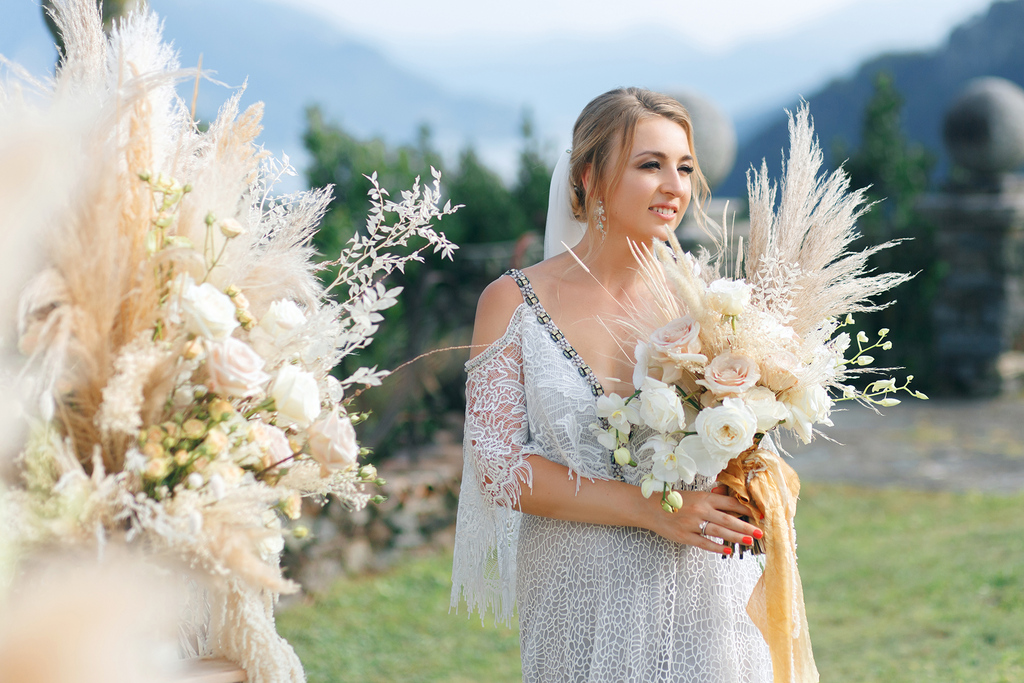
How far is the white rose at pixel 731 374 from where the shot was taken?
177 centimetres

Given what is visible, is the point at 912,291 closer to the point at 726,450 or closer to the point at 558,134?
the point at 558,134

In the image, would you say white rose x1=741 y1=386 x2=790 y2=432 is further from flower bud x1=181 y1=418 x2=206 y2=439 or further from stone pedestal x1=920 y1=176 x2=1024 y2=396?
stone pedestal x1=920 y1=176 x2=1024 y2=396

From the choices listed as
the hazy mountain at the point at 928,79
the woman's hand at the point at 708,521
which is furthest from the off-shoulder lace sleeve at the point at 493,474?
the hazy mountain at the point at 928,79

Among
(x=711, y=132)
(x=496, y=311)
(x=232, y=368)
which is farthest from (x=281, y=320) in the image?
(x=711, y=132)

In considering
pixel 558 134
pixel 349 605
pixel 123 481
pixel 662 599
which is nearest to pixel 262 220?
pixel 123 481

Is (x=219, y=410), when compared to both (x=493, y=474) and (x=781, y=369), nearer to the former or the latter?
(x=493, y=474)

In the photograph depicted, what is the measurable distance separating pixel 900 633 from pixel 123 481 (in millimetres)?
4301

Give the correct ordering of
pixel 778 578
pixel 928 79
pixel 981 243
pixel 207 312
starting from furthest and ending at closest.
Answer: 1. pixel 928 79
2. pixel 981 243
3. pixel 778 578
4. pixel 207 312

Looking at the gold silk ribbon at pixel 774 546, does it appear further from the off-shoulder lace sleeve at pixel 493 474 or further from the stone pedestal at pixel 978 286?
the stone pedestal at pixel 978 286

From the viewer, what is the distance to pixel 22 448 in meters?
1.19

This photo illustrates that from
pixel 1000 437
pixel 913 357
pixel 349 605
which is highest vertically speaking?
pixel 913 357

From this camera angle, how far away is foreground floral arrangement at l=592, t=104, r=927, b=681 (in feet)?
5.91

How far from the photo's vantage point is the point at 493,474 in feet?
6.99

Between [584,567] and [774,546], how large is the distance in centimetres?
46
